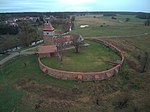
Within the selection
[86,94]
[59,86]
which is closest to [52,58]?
[59,86]

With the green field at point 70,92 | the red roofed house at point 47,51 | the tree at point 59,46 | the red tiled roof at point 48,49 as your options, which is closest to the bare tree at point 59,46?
the tree at point 59,46

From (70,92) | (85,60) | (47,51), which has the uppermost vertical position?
(47,51)

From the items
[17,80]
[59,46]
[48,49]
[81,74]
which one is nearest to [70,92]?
[81,74]

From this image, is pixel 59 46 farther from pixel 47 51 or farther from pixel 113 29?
pixel 113 29

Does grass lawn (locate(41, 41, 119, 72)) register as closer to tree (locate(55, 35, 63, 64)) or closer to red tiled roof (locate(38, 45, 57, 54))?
tree (locate(55, 35, 63, 64))

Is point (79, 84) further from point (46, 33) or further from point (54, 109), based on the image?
point (46, 33)

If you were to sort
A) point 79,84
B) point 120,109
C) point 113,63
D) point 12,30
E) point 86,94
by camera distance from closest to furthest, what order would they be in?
point 120,109
point 86,94
point 79,84
point 113,63
point 12,30

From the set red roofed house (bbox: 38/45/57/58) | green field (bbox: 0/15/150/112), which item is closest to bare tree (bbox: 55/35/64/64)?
red roofed house (bbox: 38/45/57/58)

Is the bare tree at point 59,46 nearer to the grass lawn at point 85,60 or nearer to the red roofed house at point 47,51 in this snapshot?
the grass lawn at point 85,60

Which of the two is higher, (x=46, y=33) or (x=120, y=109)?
(x=46, y=33)
